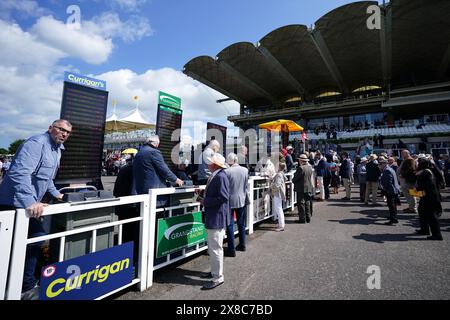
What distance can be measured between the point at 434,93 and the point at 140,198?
128 ft

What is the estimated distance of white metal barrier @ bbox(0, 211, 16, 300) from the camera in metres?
1.74

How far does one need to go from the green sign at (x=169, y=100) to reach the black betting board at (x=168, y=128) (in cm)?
10

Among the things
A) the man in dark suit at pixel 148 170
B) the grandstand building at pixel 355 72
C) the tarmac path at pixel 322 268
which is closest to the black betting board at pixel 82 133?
the man in dark suit at pixel 148 170

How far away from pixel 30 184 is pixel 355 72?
40.2m

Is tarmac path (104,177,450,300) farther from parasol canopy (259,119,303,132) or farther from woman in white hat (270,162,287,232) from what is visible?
parasol canopy (259,119,303,132)

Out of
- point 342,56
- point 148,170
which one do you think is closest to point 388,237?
point 148,170

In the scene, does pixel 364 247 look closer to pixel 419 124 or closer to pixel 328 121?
pixel 419 124

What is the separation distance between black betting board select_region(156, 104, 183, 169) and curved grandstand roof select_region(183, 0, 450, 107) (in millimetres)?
26470

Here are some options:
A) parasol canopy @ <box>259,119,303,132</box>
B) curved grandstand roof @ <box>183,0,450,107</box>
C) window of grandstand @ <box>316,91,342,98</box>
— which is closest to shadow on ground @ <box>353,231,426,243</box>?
parasol canopy @ <box>259,119,303,132</box>

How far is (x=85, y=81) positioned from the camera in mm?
4320

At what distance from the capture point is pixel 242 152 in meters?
6.23

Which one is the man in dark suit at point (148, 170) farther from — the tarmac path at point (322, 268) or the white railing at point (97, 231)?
the tarmac path at point (322, 268)

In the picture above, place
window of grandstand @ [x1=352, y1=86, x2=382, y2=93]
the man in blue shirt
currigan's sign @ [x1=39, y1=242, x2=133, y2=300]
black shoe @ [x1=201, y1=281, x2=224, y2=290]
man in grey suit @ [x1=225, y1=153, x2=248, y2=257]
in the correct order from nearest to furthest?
currigan's sign @ [x1=39, y1=242, x2=133, y2=300] < the man in blue shirt < black shoe @ [x1=201, y1=281, x2=224, y2=290] < man in grey suit @ [x1=225, y1=153, x2=248, y2=257] < window of grandstand @ [x1=352, y1=86, x2=382, y2=93]

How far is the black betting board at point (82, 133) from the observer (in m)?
4.12
